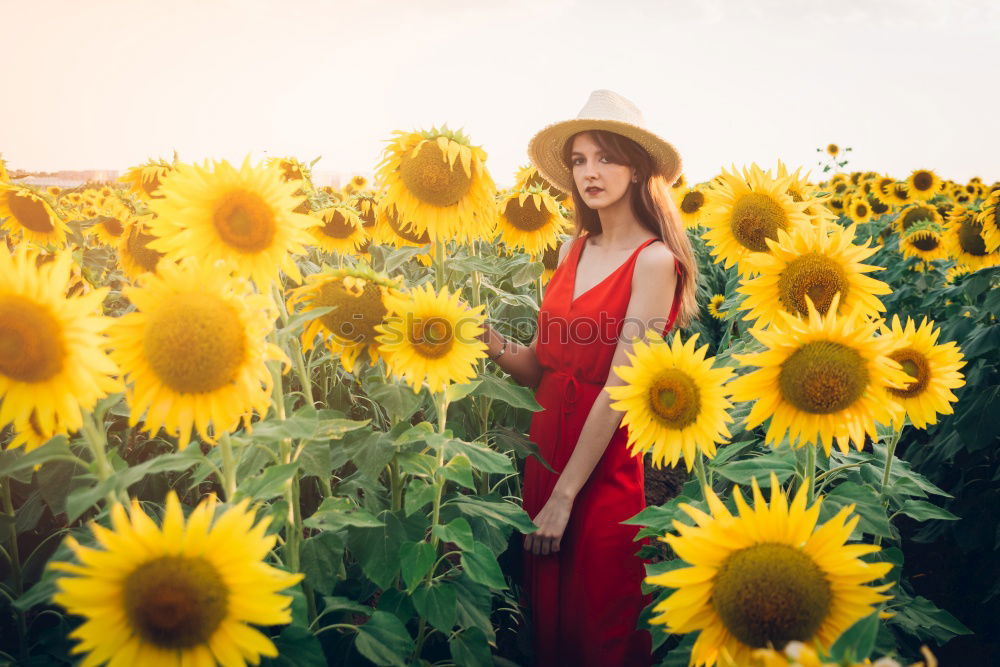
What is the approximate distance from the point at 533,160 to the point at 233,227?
2074mm

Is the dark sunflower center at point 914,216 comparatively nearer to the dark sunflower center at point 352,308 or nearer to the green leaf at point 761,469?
the green leaf at point 761,469

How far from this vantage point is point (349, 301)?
1585 mm

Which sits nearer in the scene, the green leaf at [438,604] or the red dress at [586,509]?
the green leaf at [438,604]

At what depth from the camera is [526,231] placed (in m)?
3.66

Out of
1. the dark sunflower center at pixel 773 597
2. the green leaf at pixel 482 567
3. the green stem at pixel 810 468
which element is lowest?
the green leaf at pixel 482 567

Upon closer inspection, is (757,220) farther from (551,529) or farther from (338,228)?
(338,228)

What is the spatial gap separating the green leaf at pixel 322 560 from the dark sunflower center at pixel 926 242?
6402 millimetres

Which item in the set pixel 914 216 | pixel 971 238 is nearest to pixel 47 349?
pixel 971 238

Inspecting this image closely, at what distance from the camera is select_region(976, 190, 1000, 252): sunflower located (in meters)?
3.70

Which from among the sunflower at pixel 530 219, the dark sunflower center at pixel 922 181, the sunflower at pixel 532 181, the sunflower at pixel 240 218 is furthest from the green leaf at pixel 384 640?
the dark sunflower center at pixel 922 181

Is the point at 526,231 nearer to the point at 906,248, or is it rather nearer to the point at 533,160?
the point at 533,160

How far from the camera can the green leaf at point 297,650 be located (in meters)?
1.16

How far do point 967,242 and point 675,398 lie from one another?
406cm

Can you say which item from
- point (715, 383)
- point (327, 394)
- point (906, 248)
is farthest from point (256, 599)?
point (906, 248)
